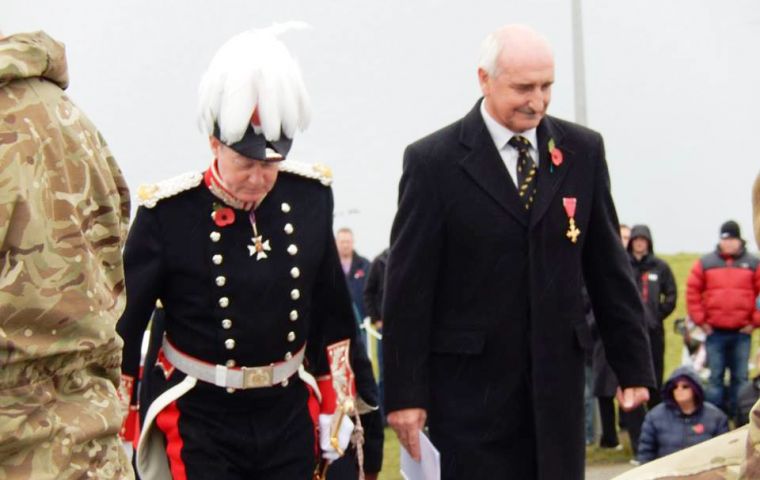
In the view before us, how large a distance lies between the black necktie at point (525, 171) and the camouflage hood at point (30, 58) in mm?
2430

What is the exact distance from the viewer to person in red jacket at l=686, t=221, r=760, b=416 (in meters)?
12.8

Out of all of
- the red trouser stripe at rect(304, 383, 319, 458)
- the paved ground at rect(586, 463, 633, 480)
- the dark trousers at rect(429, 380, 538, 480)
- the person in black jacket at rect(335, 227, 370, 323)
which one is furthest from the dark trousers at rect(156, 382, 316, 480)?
the person in black jacket at rect(335, 227, 370, 323)

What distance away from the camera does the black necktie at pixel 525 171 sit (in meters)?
5.80

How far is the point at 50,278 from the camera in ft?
11.5

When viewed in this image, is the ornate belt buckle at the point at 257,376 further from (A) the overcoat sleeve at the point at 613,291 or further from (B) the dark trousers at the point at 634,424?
(B) the dark trousers at the point at 634,424

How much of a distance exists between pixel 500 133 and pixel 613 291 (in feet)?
2.19

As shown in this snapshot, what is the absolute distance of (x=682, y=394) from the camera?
1035 cm

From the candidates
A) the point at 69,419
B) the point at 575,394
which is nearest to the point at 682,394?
the point at 575,394

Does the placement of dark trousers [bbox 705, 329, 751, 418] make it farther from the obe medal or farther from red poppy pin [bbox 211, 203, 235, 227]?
red poppy pin [bbox 211, 203, 235, 227]

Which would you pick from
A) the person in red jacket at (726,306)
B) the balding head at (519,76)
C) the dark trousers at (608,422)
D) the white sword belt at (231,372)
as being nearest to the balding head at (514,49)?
the balding head at (519,76)

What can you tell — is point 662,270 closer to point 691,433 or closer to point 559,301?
point 691,433

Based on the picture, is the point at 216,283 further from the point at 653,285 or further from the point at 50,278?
the point at 653,285

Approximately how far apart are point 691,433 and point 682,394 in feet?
0.77

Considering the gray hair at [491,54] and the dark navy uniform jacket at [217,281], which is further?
the gray hair at [491,54]
